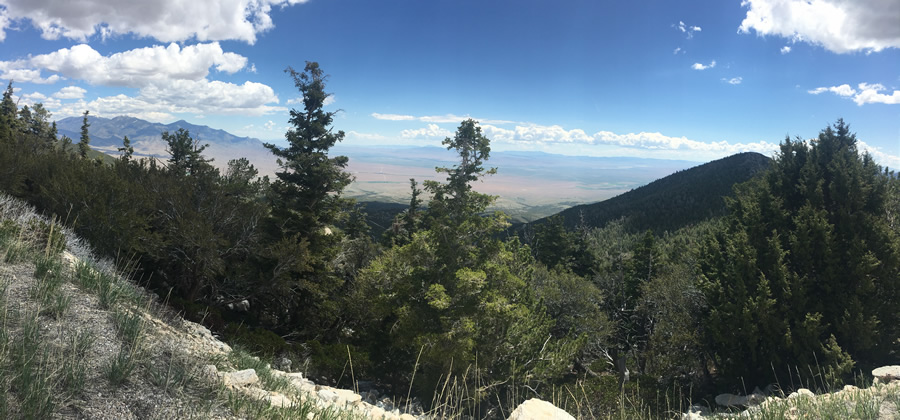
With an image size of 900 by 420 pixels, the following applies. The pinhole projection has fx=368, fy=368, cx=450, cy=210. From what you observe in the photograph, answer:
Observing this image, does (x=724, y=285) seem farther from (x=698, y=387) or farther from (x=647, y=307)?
(x=647, y=307)

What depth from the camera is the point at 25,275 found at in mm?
5012

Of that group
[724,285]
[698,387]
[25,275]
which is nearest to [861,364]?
[724,285]

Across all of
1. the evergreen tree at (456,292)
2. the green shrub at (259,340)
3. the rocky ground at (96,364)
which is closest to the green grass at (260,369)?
the rocky ground at (96,364)

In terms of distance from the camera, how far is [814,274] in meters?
15.6

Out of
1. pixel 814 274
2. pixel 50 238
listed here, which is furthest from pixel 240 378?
pixel 814 274

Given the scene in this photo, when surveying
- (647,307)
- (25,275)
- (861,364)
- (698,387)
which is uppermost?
(25,275)

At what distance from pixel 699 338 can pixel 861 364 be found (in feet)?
18.3

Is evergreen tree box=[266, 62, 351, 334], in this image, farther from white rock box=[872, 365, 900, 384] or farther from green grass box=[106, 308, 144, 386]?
white rock box=[872, 365, 900, 384]

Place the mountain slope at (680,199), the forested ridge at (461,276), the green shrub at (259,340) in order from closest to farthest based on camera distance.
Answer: the green shrub at (259,340)
the forested ridge at (461,276)
the mountain slope at (680,199)

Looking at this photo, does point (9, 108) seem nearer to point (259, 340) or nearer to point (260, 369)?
point (259, 340)

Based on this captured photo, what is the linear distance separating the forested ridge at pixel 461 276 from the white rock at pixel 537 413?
4458 millimetres

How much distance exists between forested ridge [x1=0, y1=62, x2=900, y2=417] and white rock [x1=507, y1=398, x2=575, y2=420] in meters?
4.46

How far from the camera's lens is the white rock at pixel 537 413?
5734mm

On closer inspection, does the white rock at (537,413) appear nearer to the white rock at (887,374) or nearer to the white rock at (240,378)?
the white rock at (240,378)
